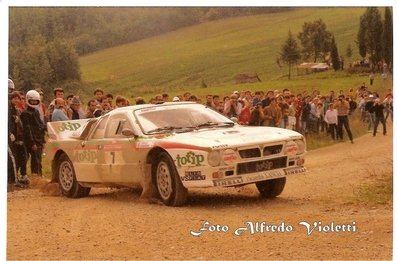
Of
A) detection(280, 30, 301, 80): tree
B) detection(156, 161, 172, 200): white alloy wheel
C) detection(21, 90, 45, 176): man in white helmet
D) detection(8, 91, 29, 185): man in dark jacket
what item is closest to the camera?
detection(156, 161, 172, 200): white alloy wheel

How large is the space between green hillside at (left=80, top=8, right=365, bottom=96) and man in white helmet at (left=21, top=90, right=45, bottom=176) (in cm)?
71

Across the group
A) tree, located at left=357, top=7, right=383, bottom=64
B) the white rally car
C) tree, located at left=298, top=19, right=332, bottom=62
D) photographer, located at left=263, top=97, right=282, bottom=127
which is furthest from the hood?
tree, located at left=357, top=7, right=383, bottom=64

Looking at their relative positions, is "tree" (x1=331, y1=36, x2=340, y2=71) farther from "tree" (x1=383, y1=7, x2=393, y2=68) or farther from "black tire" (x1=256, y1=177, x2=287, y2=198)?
"black tire" (x1=256, y1=177, x2=287, y2=198)

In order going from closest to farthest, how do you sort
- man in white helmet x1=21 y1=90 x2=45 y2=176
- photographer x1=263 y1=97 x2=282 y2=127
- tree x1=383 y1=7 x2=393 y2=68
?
1. tree x1=383 y1=7 x2=393 y2=68
2. man in white helmet x1=21 y1=90 x2=45 y2=176
3. photographer x1=263 y1=97 x2=282 y2=127

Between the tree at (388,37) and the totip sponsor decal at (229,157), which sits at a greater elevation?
the tree at (388,37)

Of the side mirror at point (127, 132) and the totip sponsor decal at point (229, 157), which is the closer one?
the totip sponsor decal at point (229, 157)

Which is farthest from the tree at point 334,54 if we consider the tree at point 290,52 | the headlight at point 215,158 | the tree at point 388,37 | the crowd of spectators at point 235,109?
the headlight at point 215,158

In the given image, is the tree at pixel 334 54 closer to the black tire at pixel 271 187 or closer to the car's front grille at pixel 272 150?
the car's front grille at pixel 272 150

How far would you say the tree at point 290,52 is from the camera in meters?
13.6

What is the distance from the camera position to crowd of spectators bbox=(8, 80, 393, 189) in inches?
536

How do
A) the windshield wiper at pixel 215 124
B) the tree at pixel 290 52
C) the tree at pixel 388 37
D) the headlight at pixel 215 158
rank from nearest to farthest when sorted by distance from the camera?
the headlight at pixel 215 158, the tree at pixel 388 37, the windshield wiper at pixel 215 124, the tree at pixel 290 52

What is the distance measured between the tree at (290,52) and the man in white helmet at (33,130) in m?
3.09
